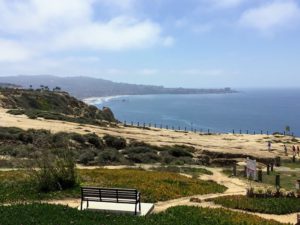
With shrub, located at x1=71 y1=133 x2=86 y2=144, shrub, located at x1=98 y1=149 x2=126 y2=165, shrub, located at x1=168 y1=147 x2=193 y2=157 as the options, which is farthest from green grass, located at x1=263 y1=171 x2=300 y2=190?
shrub, located at x1=71 y1=133 x2=86 y2=144

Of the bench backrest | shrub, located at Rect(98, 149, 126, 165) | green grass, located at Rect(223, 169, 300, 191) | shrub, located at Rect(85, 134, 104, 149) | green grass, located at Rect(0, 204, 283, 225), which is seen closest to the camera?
green grass, located at Rect(0, 204, 283, 225)

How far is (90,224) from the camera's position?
16547mm

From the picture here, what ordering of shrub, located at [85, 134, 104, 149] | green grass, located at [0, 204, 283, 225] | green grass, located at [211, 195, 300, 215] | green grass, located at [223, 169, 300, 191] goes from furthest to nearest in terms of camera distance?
shrub, located at [85, 134, 104, 149]
green grass, located at [223, 169, 300, 191]
green grass, located at [211, 195, 300, 215]
green grass, located at [0, 204, 283, 225]

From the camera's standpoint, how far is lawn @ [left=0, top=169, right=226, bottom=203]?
2205cm

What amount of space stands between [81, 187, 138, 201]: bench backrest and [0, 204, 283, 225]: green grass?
0.94 metres

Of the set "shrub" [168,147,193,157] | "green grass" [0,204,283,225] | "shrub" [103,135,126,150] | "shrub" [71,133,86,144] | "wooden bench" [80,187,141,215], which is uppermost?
"wooden bench" [80,187,141,215]

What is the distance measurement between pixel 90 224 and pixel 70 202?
4.76 metres

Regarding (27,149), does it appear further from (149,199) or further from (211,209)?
(211,209)

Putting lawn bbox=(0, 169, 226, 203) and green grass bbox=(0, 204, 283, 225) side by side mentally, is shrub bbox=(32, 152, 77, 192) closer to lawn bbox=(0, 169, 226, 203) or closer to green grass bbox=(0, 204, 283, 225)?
lawn bbox=(0, 169, 226, 203)

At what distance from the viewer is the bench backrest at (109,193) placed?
18764 millimetres

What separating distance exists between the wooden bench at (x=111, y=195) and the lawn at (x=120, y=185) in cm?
287

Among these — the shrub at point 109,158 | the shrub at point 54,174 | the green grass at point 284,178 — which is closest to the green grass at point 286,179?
the green grass at point 284,178

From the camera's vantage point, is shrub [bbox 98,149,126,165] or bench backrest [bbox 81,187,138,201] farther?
shrub [bbox 98,149,126,165]

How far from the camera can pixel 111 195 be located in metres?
19.1
